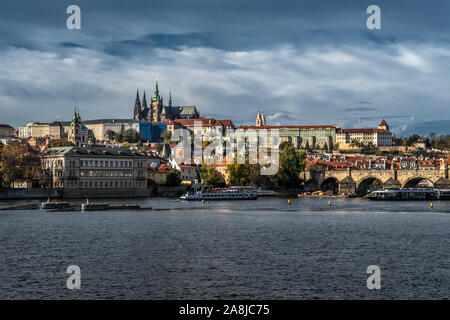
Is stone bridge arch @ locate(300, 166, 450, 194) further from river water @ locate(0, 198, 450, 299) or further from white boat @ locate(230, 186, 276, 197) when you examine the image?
river water @ locate(0, 198, 450, 299)

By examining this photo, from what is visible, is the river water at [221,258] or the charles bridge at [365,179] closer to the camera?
the river water at [221,258]

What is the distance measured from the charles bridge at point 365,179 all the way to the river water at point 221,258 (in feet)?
192

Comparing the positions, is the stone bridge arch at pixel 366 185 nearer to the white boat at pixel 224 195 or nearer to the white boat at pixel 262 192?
the white boat at pixel 262 192

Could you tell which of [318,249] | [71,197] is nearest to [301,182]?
[71,197]

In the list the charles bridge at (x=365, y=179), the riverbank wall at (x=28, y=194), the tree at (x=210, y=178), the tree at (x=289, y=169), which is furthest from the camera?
the tree at (x=289, y=169)

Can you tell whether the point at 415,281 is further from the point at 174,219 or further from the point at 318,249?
the point at 174,219

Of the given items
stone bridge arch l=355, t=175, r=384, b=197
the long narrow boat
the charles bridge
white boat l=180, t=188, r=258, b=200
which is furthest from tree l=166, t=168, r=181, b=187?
stone bridge arch l=355, t=175, r=384, b=197

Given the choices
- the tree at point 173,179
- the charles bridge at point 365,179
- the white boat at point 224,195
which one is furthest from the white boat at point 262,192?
the charles bridge at point 365,179

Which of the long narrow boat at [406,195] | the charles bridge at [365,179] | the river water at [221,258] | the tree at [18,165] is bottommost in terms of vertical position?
the river water at [221,258]

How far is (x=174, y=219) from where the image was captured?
178ft

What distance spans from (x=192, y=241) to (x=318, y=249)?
304 inches

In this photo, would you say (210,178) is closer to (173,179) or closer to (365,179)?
(173,179)

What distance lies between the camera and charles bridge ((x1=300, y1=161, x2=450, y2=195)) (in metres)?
109

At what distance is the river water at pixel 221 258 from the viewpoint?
24281 mm
